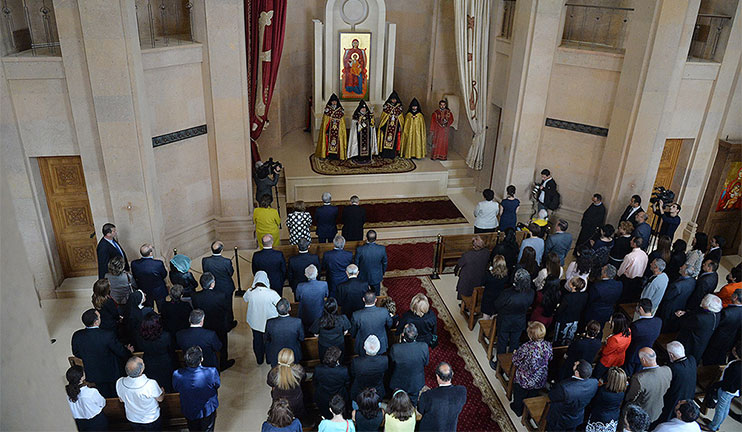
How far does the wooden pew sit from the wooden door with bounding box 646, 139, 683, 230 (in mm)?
8795

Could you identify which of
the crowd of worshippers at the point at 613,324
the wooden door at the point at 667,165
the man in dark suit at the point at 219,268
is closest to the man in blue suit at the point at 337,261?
the man in dark suit at the point at 219,268

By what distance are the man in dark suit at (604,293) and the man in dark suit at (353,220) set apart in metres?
3.79

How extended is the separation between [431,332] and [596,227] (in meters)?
4.83

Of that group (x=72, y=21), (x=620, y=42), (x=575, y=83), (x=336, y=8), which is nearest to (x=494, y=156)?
(x=575, y=83)

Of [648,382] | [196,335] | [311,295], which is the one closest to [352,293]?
[311,295]

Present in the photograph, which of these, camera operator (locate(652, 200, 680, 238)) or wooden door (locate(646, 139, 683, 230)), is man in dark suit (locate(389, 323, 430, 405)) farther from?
wooden door (locate(646, 139, 683, 230))

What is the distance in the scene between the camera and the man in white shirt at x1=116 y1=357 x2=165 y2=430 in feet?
16.0

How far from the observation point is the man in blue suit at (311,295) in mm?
6527

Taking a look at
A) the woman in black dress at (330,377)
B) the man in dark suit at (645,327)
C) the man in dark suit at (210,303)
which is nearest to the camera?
the woman in black dress at (330,377)

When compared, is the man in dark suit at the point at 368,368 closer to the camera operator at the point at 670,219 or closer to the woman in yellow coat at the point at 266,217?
the woman in yellow coat at the point at 266,217

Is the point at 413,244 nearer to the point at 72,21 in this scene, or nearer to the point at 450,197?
the point at 450,197

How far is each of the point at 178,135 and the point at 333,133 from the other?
186 inches

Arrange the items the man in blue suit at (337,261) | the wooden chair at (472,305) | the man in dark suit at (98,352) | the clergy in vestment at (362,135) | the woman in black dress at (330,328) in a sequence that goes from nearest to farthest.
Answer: the man in dark suit at (98,352) → the woman in black dress at (330,328) → the man in blue suit at (337,261) → the wooden chair at (472,305) → the clergy in vestment at (362,135)

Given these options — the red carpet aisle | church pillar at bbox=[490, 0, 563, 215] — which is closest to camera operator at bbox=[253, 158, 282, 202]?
the red carpet aisle
